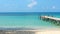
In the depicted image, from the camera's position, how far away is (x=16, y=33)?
245 centimetres

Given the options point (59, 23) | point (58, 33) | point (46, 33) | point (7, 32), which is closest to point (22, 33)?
point (7, 32)

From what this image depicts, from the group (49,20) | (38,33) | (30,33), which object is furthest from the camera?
(49,20)

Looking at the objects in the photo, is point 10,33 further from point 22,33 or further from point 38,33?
point 38,33

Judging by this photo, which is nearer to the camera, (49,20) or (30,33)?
(30,33)

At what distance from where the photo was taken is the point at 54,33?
8.71 ft

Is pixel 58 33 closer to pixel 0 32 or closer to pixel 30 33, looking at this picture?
pixel 30 33

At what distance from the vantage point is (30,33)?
2.42m

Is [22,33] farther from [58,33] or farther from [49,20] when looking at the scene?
[49,20]

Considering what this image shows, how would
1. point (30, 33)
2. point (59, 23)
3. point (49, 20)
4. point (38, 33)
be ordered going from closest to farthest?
point (30, 33) < point (38, 33) < point (59, 23) < point (49, 20)

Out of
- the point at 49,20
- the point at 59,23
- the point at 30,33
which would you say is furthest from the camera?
the point at 49,20

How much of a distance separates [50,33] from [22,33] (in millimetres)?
533

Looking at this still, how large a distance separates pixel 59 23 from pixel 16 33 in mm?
4495

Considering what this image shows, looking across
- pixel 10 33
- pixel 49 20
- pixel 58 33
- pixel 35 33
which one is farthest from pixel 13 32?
pixel 49 20

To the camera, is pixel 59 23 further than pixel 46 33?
Yes
